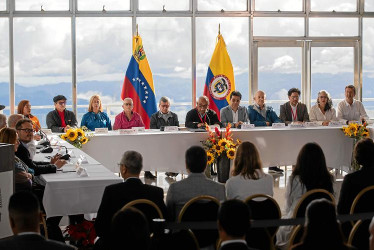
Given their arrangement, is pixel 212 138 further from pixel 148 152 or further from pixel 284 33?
pixel 284 33

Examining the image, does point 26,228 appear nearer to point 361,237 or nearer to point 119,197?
point 119,197

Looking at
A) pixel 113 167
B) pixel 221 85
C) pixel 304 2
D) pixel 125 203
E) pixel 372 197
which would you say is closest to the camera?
pixel 125 203

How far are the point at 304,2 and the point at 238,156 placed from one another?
7589mm

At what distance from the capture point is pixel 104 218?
3.71 meters

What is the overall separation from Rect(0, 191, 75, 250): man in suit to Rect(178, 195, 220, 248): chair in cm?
110

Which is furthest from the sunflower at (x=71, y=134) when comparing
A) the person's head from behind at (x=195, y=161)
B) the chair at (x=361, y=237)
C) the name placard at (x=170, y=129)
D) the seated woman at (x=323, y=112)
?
the chair at (x=361, y=237)

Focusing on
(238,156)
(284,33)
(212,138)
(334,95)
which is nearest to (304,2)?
(284,33)

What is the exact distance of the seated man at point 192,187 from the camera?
12.8 ft

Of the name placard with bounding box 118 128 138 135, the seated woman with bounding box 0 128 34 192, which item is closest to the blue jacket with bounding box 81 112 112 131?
the name placard with bounding box 118 128 138 135

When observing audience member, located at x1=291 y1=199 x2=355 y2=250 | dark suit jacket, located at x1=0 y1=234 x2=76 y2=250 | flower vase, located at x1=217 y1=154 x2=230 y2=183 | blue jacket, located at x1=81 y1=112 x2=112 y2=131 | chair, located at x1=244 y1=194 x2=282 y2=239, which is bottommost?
flower vase, located at x1=217 y1=154 x2=230 y2=183

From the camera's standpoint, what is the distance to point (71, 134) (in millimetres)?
7871

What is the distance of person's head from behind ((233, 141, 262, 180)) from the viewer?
14.0 feet

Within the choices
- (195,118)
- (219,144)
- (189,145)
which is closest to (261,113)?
(195,118)

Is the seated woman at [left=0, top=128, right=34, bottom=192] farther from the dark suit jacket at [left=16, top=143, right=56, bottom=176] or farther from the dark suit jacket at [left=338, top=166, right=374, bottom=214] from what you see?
the dark suit jacket at [left=338, top=166, right=374, bottom=214]
